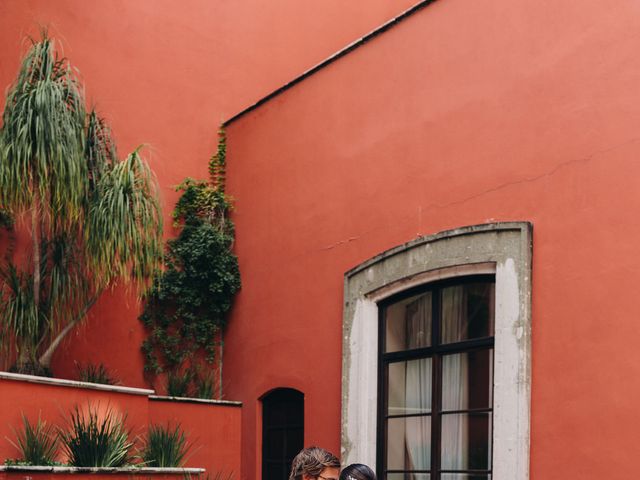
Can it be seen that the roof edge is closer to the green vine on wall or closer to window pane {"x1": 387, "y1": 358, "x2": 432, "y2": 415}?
the green vine on wall

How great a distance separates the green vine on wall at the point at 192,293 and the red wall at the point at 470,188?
0.19 m

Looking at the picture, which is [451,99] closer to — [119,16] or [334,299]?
[334,299]

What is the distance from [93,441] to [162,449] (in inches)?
29.0

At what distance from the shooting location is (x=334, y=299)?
866 cm

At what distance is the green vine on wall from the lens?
987 centimetres

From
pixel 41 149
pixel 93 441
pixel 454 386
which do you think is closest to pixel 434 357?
pixel 454 386

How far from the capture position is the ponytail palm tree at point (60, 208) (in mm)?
8242

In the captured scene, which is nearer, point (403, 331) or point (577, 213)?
point (577, 213)

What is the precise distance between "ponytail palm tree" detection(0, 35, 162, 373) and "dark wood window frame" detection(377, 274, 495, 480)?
85.4 inches

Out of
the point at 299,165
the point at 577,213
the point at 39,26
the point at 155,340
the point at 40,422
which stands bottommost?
the point at 40,422

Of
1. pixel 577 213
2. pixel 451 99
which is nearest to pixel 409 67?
pixel 451 99

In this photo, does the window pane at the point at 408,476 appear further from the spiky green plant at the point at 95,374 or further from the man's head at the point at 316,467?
the man's head at the point at 316,467

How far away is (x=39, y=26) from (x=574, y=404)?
6293mm

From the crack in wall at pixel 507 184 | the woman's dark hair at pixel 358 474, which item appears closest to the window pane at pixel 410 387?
the crack in wall at pixel 507 184
